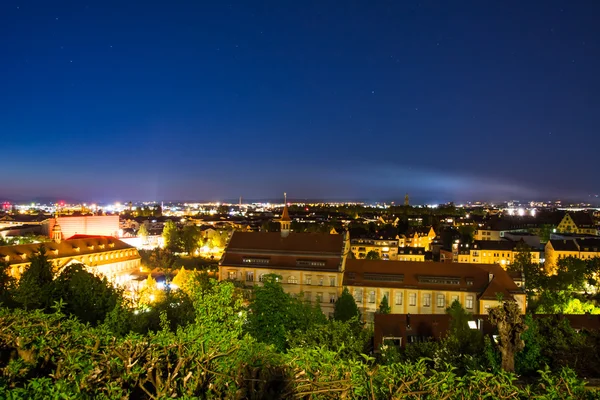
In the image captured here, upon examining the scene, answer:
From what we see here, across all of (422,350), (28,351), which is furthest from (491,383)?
(422,350)

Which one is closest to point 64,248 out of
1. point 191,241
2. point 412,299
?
point 191,241

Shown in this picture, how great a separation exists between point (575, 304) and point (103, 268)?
47.8 m

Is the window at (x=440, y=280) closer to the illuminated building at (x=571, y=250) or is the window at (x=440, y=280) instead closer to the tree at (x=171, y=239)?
the illuminated building at (x=571, y=250)

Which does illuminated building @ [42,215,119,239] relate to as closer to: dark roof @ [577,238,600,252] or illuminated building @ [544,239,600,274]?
illuminated building @ [544,239,600,274]

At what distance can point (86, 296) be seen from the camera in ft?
68.6

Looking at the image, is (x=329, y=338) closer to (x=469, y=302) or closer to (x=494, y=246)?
(x=469, y=302)

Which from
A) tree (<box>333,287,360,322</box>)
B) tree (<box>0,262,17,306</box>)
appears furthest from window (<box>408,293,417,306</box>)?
tree (<box>0,262,17,306</box>)

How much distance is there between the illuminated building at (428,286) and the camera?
33.8 metres

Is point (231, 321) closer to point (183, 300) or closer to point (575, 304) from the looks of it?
point (183, 300)

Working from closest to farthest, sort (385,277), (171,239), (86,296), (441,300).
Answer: (86,296)
(441,300)
(385,277)
(171,239)

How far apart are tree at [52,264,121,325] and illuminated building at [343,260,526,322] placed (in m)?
20.6

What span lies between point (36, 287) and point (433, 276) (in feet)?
89.9

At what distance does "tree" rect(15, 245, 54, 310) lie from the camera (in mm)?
18906

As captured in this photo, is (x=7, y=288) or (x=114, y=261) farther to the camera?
(x=114, y=261)
